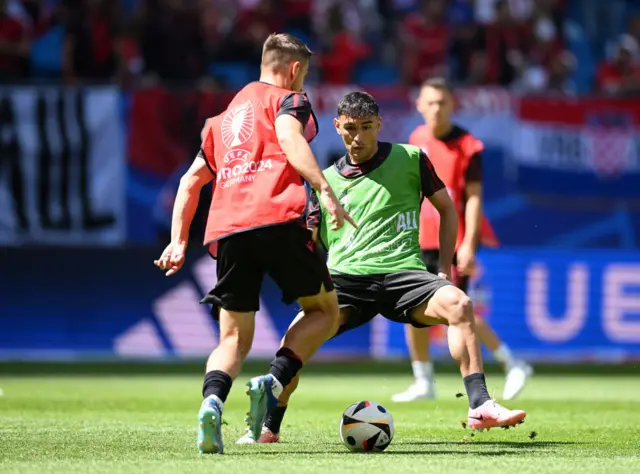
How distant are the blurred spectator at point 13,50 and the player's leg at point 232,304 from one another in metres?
12.6

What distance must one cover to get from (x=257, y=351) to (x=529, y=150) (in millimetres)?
5168

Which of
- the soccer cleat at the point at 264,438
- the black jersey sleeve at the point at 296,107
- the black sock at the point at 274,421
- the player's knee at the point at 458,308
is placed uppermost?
the black jersey sleeve at the point at 296,107

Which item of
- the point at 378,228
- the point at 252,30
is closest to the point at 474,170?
the point at 378,228

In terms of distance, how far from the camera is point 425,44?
20500 millimetres

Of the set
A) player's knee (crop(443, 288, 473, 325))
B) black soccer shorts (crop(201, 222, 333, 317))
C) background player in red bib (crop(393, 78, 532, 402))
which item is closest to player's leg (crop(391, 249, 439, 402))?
background player in red bib (crop(393, 78, 532, 402))

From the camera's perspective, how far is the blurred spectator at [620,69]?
20234 millimetres

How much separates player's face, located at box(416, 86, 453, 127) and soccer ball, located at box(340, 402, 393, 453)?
4.01m

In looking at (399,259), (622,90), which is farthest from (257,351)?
(399,259)

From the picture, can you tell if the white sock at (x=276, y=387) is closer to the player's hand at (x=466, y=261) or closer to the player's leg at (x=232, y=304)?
the player's leg at (x=232, y=304)

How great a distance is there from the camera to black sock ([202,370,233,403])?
6.30m

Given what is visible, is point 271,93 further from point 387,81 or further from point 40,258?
point 387,81

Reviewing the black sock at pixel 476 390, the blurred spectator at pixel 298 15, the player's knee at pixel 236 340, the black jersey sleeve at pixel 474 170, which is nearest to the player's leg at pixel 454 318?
the black sock at pixel 476 390

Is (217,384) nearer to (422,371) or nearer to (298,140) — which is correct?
(298,140)

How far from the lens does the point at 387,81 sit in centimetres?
2012
